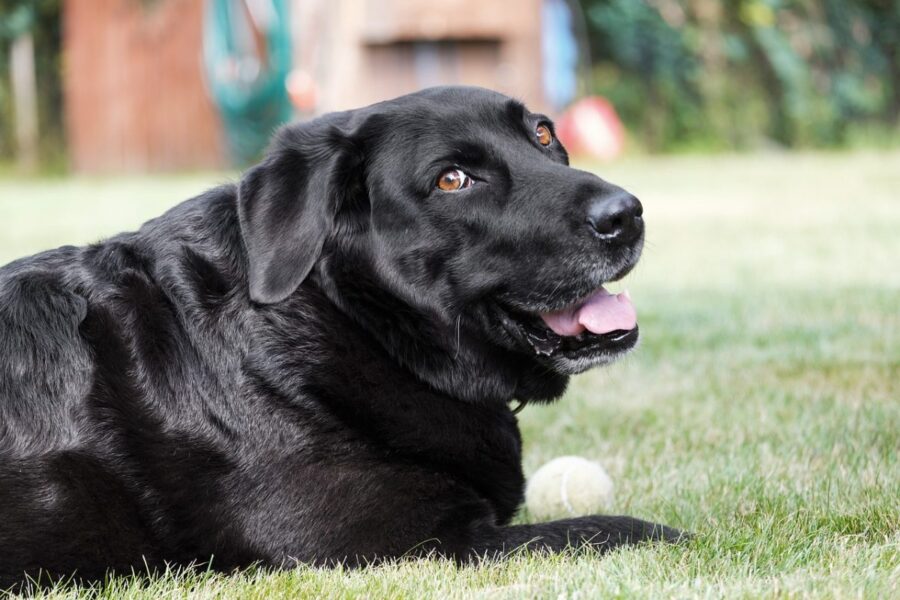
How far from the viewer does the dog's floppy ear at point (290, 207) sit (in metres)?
2.55

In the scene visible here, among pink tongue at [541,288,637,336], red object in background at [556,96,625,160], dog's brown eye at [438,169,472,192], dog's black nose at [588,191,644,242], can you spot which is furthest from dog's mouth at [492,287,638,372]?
red object in background at [556,96,625,160]

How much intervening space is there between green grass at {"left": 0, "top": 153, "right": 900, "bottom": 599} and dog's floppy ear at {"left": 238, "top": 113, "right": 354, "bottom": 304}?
2.17 ft

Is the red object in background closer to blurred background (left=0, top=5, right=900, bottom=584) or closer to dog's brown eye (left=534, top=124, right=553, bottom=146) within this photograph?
blurred background (left=0, top=5, right=900, bottom=584)

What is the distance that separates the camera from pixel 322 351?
2586mm

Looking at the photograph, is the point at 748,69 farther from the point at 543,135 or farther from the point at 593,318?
the point at 593,318

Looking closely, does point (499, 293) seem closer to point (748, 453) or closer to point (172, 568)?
point (172, 568)

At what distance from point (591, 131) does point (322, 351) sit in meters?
14.0

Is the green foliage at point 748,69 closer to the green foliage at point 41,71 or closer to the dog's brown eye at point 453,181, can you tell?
the green foliage at point 41,71

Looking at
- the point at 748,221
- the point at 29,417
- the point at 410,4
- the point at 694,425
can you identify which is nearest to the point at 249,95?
the point at 410,4

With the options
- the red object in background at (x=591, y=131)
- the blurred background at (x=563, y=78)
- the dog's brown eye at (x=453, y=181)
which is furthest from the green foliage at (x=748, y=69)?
the dog's brown eye at (x=453, y=181)

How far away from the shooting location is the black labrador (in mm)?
2426

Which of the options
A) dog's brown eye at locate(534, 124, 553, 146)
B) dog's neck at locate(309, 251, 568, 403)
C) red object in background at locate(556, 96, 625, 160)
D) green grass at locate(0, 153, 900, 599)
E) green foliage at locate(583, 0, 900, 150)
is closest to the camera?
green grass at locate(0, 153, 900, 599)

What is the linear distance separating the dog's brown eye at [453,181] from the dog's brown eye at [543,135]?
0.37 meters

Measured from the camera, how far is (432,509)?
8.19 feet
